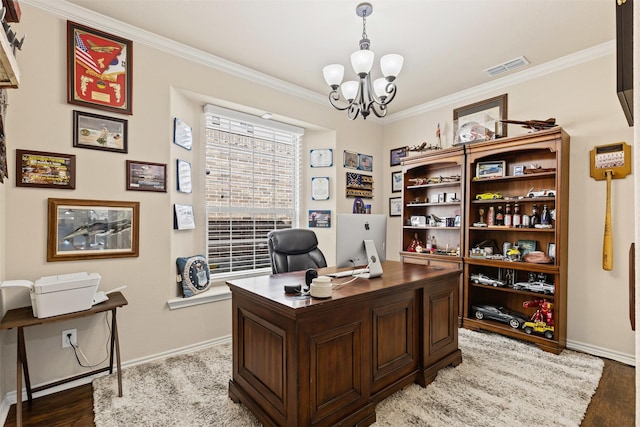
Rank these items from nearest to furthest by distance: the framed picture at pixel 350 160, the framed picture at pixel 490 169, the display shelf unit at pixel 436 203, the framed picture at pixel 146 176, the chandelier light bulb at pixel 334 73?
the chandelier light bulb at pixel 334 73, the framed picture at pixel 146 176, the framed picture at pixel 490 169, the display shelf unit at pixel 436 203, the framed picture at pixel 350 160

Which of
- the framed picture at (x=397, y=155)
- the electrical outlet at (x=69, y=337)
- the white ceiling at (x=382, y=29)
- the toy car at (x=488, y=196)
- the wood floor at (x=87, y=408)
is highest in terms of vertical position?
the white ceiling at (x=382, y=29)

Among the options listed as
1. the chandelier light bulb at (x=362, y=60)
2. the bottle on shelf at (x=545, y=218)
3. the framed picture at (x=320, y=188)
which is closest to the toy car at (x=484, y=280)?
the bottle on shelf at (x=545, y=218)

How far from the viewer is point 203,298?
2.97m

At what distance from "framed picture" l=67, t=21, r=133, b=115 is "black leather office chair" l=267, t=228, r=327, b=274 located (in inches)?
65.3

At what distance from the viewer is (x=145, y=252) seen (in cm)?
265

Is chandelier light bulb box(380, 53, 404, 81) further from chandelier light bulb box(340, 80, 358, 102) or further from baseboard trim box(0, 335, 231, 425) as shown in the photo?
baseboard trim box(0, 335, 231, 425)

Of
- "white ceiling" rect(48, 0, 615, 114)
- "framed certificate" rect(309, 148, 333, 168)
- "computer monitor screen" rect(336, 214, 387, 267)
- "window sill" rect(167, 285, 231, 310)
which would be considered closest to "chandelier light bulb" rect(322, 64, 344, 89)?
"white ceiling" rect(48, 0, 615, 114)

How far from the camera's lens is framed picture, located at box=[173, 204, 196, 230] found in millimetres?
2879

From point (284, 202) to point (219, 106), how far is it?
A: 1.39 m

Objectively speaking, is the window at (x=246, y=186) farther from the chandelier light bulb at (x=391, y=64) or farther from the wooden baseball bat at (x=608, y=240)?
the wooden baseball bat at (x=608, y=240)

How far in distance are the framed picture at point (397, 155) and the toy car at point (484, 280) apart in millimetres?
1884

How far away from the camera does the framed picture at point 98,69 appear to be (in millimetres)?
2328

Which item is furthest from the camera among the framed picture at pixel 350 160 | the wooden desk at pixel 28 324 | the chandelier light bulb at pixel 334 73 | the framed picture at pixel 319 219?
the framed picture at pixel 350 160

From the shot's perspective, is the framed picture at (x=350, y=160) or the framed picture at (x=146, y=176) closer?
the framed picture at (x=146, y=176)
